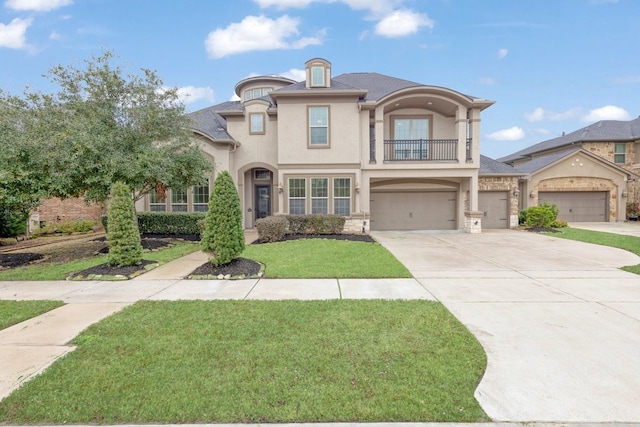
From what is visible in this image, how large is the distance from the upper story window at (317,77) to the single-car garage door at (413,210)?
576 centimetres

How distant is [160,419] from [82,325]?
2559 mm

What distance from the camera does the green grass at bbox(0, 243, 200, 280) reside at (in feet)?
21.9

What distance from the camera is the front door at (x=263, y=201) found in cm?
1560

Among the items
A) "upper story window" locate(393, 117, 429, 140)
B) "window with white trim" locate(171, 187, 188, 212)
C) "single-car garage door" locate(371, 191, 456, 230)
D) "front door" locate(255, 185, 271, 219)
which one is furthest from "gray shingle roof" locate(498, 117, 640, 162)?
"window with white trim" locate(171, 187, 188, 212)

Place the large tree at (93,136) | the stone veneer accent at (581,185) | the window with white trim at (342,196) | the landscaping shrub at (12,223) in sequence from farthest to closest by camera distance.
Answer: the stone veneer accent at (581,185)
the window with white trim at (342,196)
the landscaping shrub at (12,223)
the large tree at (93,136)

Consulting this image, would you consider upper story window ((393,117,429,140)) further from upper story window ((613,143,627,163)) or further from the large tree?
upper story window ((613,143,627,163))

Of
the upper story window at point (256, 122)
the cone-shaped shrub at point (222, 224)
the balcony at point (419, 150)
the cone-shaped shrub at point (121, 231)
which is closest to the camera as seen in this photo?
the cone-shaped shrub at point (222, 224)

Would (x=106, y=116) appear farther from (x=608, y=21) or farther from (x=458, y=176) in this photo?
(x=608, y=21)

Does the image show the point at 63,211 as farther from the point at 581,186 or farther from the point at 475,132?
the point at 581,186

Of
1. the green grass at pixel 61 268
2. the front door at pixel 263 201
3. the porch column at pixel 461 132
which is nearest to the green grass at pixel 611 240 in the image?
the porch column at pixel 461 132

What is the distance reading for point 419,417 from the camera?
2379 mm

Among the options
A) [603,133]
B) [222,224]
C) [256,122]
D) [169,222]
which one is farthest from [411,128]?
[603,133]

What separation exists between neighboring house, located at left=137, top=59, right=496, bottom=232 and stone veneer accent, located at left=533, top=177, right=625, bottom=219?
7.82 m

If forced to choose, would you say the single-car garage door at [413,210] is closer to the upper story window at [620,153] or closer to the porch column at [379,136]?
the porch column at [379,136]
